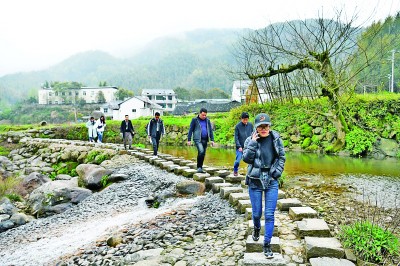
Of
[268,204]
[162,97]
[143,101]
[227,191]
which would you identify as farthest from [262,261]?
[162,97]

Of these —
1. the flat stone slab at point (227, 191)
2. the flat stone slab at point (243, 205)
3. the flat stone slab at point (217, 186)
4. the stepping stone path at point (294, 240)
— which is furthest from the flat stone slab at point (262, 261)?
the flat stone slab at point (217, 186)

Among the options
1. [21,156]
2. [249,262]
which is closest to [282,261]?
[249,262]

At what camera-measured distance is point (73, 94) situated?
88812mm

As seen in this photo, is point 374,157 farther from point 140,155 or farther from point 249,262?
point 249,262

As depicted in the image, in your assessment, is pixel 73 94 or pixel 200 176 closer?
pixel 200 176

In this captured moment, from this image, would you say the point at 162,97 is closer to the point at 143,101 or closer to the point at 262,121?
the point at 143,101

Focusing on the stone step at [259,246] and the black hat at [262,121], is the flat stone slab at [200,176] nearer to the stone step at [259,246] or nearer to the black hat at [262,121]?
the stone step at [259,246]

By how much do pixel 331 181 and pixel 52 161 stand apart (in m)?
15.1

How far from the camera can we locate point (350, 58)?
15.8 m

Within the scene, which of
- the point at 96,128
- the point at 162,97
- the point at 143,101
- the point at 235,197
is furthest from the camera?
the point at 162,97

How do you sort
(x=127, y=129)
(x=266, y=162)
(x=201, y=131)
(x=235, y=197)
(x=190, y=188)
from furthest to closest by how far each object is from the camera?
(x=127, y=129) < (x=201, y=131) < (x=190, y=188) < (x=235, y=197) < (x=266, y=162)

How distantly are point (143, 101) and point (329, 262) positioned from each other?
52.4 metres

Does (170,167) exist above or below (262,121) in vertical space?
below

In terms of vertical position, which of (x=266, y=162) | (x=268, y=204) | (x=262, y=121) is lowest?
(x=268, y=204)
